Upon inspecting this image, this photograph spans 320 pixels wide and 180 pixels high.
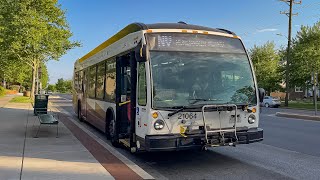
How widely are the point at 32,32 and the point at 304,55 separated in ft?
85.3

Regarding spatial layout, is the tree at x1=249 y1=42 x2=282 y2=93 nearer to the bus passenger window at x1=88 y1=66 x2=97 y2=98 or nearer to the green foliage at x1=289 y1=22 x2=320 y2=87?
the green foliage at x1=289 y1=22 x2=320 y2=87

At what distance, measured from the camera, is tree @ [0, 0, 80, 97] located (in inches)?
1155

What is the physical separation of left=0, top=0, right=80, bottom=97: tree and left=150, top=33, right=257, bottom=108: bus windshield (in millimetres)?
23772

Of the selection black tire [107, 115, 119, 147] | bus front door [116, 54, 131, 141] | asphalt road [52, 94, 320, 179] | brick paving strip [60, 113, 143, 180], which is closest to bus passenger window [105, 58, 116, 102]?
bus front door [116, 54, 131, 141]

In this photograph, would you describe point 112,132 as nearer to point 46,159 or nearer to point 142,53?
point 46,159

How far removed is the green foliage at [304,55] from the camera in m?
36.5

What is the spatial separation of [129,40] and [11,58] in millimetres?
28176

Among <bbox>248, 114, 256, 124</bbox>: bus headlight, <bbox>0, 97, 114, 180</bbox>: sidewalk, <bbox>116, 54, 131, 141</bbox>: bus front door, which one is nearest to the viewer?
<bbox>0, 97, 114, 180</bbox>: sidewalk

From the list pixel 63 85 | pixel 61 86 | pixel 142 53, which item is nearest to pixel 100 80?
pixel 142 53

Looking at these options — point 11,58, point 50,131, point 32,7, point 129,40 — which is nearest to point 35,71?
point 11,58

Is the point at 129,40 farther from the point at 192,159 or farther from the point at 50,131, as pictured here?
the point at 50,131

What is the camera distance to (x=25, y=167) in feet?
23.3

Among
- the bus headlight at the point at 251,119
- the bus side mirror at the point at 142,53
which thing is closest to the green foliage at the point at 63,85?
the bus headlight at the point at 251,119

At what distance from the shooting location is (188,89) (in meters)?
7.27
